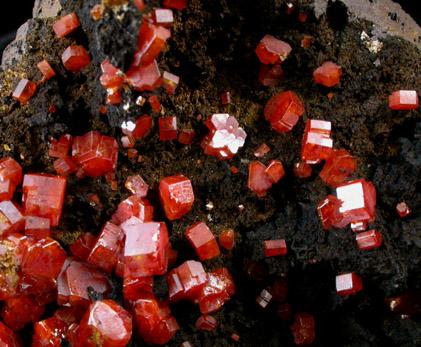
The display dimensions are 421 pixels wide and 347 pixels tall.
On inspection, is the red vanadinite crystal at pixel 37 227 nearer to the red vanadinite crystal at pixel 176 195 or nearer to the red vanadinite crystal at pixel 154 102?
the red vanadinite crystal at pixel 176 195

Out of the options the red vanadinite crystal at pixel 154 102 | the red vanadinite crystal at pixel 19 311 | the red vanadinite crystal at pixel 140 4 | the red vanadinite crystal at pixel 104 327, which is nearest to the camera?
the red vanadinite crystal at pixel 140 4

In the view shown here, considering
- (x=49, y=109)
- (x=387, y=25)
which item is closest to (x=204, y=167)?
(x=49, y=109)

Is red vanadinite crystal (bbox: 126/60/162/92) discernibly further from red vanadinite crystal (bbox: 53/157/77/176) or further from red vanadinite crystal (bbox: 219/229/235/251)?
red vanadinite crystal (bbox: 219/229/235/251)

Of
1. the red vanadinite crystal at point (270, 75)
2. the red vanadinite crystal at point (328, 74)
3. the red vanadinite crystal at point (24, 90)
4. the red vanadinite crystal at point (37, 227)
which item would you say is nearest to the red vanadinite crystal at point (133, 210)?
the red vanadinite crystal at point (37, 227)

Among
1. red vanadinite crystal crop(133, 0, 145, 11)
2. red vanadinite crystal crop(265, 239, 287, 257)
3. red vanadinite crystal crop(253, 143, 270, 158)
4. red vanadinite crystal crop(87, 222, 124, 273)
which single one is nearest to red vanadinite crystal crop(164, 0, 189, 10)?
red vanadinite crystal crop(133, 0, 145, 11)

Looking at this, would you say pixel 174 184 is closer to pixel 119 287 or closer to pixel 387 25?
pixel 119 287

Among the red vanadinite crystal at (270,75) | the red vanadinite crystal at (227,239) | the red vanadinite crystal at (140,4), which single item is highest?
the red vanadinite crystal at (140,4)
